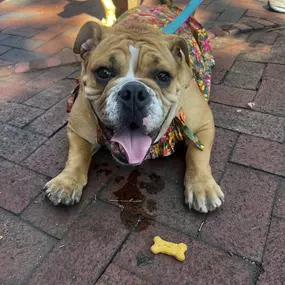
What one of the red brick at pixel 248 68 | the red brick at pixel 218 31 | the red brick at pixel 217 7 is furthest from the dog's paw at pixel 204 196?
the red brick at pixel 217 7

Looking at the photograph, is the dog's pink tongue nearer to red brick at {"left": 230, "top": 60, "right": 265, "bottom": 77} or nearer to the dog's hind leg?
red brick at {"left": 230, "top": 60, "right": 265, "bottom": 77}

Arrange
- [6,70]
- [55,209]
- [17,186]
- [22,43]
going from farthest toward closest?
[22,43]
[6,70]
[17,186]
[55,209]

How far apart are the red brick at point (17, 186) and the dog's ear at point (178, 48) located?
4.05 feet

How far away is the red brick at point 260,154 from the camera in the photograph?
7.71 ft

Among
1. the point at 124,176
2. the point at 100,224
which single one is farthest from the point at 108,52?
the point at 100,224

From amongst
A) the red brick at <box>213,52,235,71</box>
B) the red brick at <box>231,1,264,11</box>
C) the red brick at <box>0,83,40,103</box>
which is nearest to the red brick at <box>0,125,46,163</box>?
the red brick at <box>0,83,40,103</box>

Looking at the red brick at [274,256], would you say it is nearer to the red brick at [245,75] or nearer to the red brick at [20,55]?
the red brick at [245,75]

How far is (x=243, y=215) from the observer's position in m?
2.00

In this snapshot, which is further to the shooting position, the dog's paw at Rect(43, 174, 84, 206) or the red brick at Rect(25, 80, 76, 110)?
the red brick at Rect(25, 80, 76, 110)

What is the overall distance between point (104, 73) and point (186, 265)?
3.86 feet

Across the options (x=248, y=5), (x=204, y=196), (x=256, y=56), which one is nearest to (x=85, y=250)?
(x=204, y=196)

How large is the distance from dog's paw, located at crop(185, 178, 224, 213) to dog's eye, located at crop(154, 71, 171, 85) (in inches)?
25.9

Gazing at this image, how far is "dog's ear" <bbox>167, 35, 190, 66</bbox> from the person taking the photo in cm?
214

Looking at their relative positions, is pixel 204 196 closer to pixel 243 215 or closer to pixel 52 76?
pixel 243 215
